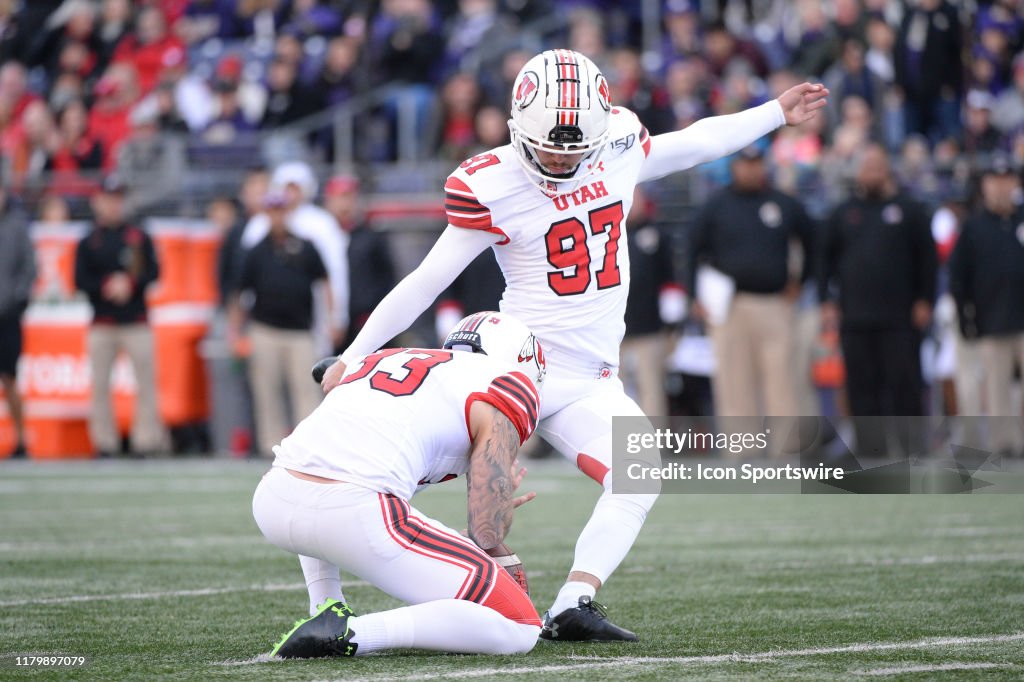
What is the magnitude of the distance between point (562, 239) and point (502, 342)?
2.46 ft

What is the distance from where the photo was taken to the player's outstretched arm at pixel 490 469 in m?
4.25

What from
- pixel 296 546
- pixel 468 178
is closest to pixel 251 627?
pixel 296 546

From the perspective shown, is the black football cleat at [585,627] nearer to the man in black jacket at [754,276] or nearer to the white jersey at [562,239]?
the white jersey at [562,239]

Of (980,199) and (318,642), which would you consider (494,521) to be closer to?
(318,642)

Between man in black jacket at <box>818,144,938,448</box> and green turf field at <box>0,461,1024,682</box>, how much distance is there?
1.44 m

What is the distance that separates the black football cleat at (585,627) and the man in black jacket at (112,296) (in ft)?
27.8

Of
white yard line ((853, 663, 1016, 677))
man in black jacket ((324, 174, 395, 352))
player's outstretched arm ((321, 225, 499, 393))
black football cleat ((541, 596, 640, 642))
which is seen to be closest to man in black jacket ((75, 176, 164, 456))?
man in black jacket ((324, 174, 395, 352))

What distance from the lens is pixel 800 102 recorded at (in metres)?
5.68

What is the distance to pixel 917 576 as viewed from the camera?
598 centimetres

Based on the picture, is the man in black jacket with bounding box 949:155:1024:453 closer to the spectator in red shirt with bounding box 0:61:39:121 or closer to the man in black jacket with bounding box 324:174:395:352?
the man in black jacket with bounding box 324:174:395:352

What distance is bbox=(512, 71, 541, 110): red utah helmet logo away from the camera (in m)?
4.90

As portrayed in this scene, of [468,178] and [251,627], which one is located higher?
[468,178]

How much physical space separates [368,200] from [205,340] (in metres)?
1.84

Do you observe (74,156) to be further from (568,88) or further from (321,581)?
(321,581)
